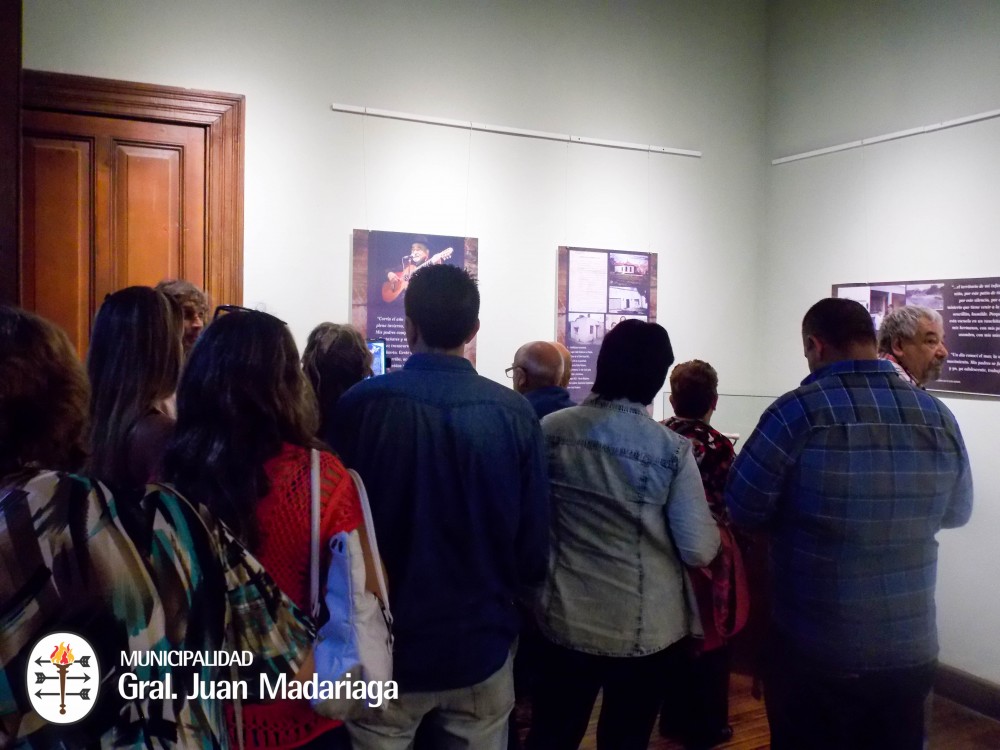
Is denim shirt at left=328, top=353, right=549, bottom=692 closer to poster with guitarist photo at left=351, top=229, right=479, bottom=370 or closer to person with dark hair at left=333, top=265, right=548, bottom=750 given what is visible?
person with dark hair at left=333, top=265, right=548, bottom=750

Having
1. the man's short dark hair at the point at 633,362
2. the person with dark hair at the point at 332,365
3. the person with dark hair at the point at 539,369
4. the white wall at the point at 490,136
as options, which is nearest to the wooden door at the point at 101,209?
the white wall at the point at 490,136

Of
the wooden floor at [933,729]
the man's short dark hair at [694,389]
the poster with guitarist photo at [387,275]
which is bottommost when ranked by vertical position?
the wooden floor at [933,729]

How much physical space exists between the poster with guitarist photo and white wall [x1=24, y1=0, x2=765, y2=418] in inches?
2.3

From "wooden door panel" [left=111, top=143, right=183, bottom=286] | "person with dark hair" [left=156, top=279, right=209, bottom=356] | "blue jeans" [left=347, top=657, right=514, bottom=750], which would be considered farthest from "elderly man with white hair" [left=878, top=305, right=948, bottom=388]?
"wooden door panel" [left=111, top=143, right=183, bottom=286]

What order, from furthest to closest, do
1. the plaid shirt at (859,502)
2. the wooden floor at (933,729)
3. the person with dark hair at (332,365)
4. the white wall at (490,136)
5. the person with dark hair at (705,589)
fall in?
1. the white wall at (490,136)
2. the wooden floor at (933,729)
3. the person with dark hair at (332,365)
4. the person with dark hair at (705,589)
5. the plaid shirt at (859,502)

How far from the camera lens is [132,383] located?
1526mm

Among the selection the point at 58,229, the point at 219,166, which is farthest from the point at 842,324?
the point at 58,229

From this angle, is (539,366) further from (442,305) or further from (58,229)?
(58,229)

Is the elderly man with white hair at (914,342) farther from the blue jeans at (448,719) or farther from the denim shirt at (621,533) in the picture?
the blue jeans at (448,719)

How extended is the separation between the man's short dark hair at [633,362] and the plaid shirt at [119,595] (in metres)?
0.97

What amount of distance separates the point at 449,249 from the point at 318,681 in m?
2.76

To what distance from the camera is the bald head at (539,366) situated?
2.50 meters

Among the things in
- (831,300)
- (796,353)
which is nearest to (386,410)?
(831,300)

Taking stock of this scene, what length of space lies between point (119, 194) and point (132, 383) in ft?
6.62
